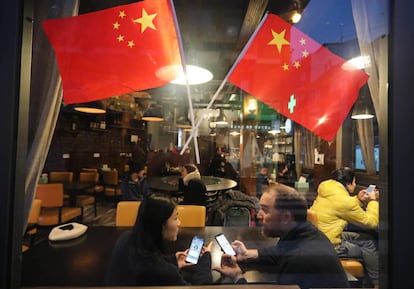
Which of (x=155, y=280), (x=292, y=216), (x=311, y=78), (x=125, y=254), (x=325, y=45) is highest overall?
(x=325, y=45)

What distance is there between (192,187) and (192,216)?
1.60 feet

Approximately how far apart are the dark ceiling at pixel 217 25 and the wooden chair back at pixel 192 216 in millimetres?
1092

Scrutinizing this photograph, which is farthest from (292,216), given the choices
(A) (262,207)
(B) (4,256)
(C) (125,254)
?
(B) (4,256)

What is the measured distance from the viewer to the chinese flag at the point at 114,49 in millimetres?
1278

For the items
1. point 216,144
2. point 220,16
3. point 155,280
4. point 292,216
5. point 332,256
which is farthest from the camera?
point 216,144

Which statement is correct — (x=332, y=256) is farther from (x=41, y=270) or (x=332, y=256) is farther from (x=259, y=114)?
(x=259, y=114)

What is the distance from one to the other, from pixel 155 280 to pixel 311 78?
4.77 feet

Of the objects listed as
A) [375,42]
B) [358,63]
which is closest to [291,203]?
[358,63]

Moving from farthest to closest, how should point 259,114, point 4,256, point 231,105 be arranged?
point 259,114 → point 231,105 → point 4,256

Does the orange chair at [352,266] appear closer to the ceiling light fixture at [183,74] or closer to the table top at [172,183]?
the ceiling light fixture at [183,74]

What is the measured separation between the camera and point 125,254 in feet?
4.30

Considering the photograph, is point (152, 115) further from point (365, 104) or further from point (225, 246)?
point (365, 104)

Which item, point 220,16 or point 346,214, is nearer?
point 346,214

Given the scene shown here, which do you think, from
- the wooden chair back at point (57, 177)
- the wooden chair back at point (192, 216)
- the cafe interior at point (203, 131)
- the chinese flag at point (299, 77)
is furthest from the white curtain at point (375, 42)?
the wooden chair back at point (57, 177)
